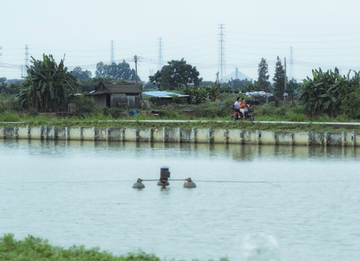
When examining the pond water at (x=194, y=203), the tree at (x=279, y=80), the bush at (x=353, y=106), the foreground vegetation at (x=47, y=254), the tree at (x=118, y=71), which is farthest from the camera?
the tree at (x=118, y=71)

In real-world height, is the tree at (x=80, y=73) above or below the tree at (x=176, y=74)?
above

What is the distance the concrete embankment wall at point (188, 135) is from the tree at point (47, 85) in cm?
963

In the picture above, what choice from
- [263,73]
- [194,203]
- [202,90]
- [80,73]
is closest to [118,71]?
[80,73]

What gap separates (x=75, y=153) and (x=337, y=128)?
55.6 feet

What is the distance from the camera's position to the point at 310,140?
3064 centimetres

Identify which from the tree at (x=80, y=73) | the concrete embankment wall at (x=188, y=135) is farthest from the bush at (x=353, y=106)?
the tree at (x=80, y=73)

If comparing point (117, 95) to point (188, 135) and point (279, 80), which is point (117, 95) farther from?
point (279, 80)

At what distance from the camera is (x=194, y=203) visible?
14969mm

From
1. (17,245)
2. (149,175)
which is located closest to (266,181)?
(149,175)

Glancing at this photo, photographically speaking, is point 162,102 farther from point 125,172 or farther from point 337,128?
point 125,172

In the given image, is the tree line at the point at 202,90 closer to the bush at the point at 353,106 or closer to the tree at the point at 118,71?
the bush at the point at 353,106

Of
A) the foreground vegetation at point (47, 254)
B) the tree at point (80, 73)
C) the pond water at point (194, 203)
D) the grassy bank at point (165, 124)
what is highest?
the tree at point (80, 73)

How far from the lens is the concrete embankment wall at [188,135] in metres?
30.4

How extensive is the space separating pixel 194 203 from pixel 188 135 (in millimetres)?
18695
